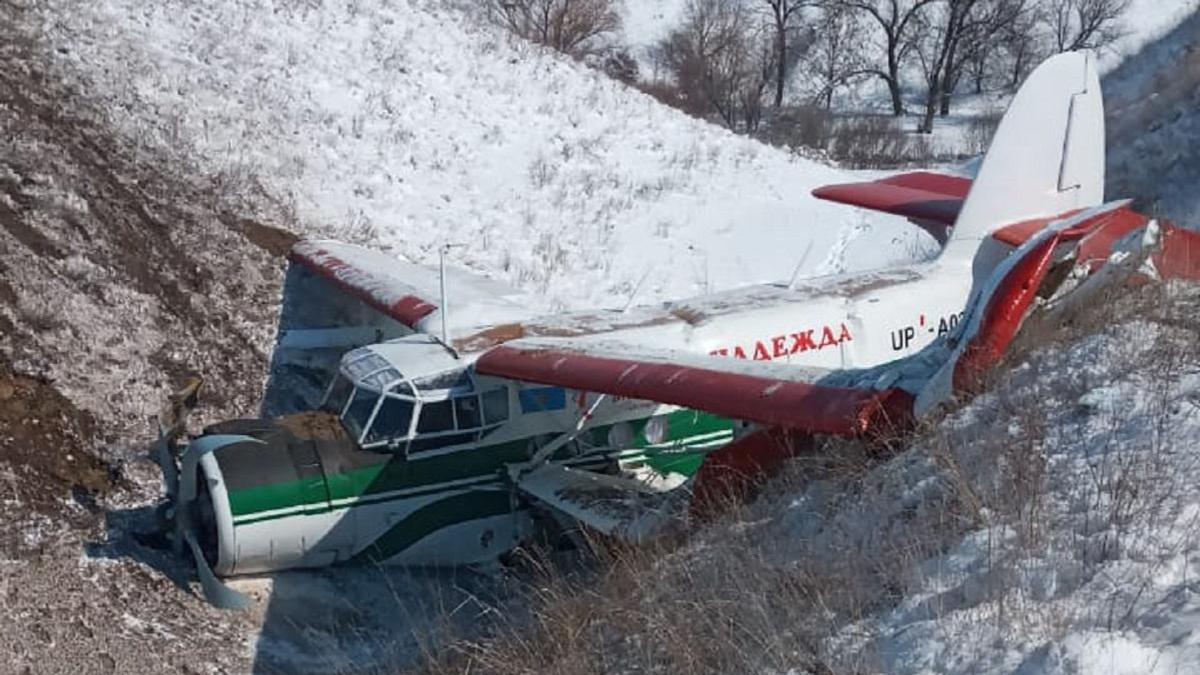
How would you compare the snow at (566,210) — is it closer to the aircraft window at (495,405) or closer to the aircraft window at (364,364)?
the aircraft window at (495,405)

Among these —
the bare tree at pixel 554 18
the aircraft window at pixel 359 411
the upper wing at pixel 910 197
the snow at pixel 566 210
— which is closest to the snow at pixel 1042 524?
the snow at pixel 566 210

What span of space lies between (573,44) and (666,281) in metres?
19.9

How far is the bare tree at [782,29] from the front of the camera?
42606 mm

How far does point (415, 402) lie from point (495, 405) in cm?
61

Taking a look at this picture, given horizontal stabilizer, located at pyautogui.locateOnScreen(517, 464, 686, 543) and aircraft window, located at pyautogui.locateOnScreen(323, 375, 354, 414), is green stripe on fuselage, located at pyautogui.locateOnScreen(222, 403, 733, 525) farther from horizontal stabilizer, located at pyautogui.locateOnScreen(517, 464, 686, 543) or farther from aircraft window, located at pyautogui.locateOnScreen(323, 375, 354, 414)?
aircraft window, located at pyautogui.locateOnScreen(323, 375, 354, 414)

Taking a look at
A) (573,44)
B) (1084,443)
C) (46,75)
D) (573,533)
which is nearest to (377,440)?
(573,533)

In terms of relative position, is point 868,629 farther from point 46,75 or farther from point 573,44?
point 573,44

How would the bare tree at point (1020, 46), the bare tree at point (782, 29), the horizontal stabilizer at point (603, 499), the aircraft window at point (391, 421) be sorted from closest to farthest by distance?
the horizontal stabilizer at point (603, 499)
the aircraft window at point (391, 421)
the bare tree at point (782, 29)
the bare tree at point (1020, 46)

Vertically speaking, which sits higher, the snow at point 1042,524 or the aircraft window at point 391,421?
the snow at point 1042,524

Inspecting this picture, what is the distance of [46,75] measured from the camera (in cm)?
1494

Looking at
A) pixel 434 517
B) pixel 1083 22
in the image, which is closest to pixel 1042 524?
pixel 434 517

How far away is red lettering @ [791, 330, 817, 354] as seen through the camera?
1107 centimetres

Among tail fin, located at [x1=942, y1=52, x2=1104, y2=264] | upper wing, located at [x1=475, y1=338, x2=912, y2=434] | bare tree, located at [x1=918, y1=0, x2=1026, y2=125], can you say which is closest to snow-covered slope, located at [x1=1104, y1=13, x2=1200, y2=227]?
tail fin, located at [x1=942, y1=52, x2=1104, y2=264]

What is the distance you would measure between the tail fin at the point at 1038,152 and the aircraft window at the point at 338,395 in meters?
5.47
